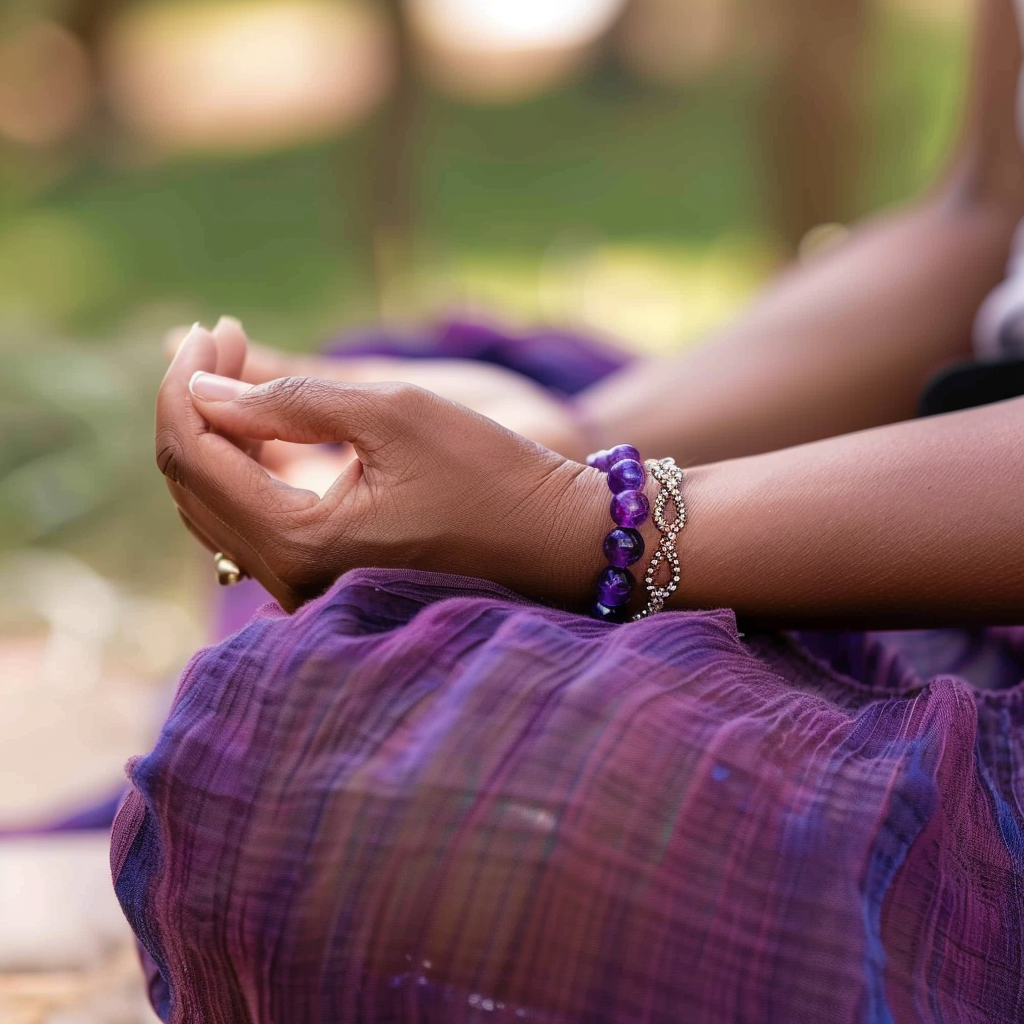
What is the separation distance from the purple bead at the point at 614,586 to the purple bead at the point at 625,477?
4 centimetres

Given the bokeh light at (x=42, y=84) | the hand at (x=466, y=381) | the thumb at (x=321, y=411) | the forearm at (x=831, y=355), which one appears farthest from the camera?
the bokeh light at (x=42, y=84)

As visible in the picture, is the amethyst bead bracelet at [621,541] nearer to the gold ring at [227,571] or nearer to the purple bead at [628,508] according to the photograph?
the purple bead at [628,508]

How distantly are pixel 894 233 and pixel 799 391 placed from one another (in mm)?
294

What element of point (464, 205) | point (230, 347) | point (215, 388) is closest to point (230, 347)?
point (230, 347)

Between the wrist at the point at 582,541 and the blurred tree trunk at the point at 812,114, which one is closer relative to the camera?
the wrist at the point at 582,541

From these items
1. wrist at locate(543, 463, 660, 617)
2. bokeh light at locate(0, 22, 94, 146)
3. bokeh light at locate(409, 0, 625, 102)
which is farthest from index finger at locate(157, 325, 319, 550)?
bokeh light at locate(0, 22, 94, 146)

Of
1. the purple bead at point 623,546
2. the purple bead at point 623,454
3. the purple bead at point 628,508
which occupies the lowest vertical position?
the purple bead at point 623,546

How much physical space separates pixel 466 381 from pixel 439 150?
313 centimetres

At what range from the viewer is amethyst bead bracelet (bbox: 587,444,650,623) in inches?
20.6

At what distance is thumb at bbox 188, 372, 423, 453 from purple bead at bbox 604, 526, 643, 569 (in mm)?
119

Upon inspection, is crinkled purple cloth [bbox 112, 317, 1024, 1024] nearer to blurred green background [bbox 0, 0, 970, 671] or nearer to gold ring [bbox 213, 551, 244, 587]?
gold ring [bbox 213, 551, 244, 587]

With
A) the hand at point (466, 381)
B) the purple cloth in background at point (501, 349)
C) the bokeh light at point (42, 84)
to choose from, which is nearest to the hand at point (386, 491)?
the hand at point (466, 381)

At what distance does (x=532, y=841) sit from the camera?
37cm

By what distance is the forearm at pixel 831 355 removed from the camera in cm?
89
